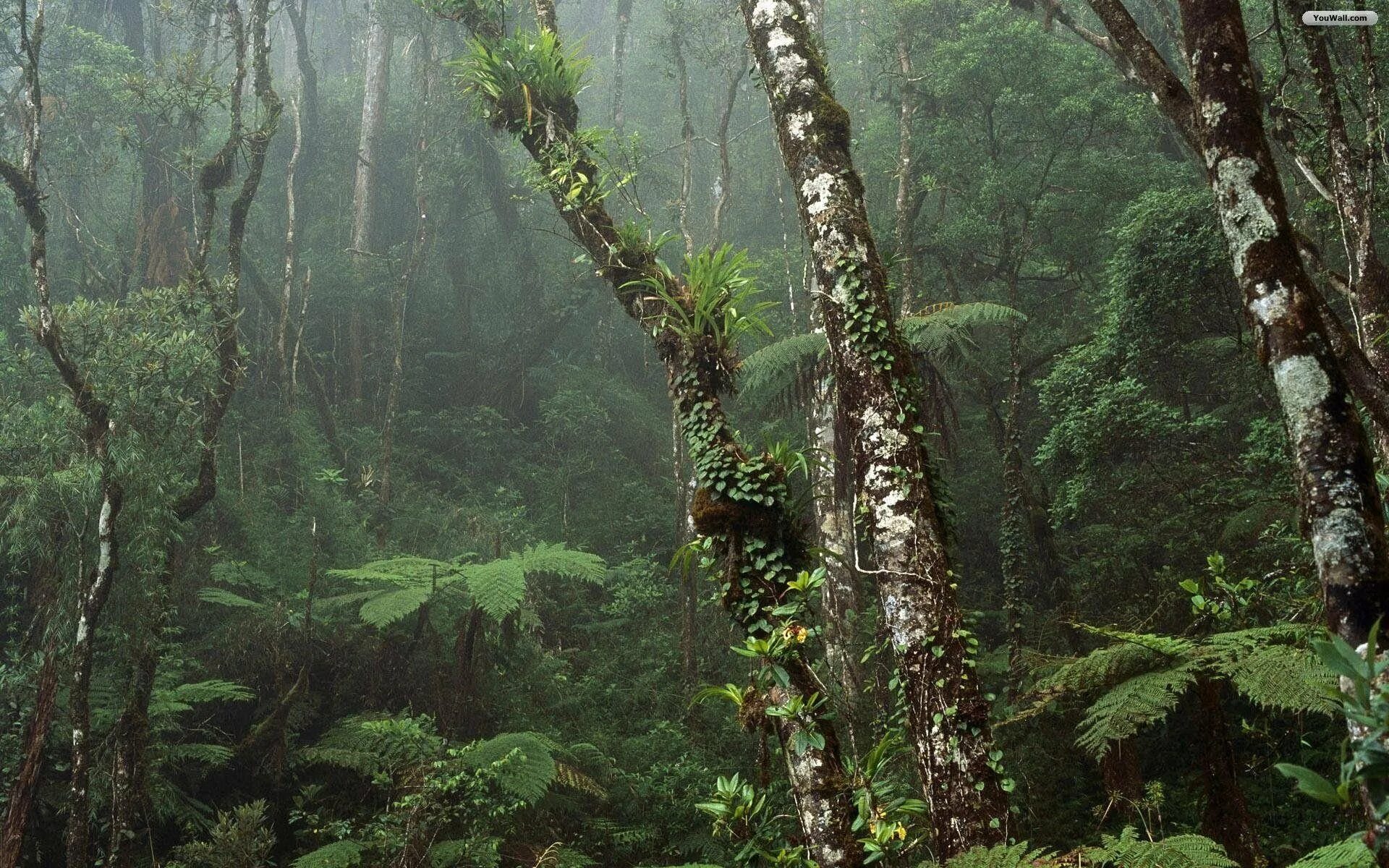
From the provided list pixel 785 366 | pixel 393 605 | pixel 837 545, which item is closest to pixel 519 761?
pixel 393 605

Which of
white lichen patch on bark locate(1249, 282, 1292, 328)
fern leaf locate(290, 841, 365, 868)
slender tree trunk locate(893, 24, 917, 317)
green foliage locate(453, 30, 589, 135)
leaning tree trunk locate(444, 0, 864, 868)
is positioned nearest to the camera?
Answer: white lichen patch on bark locate(1249, 282, 1292, 328)

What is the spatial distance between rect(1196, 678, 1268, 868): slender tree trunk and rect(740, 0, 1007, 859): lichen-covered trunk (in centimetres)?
138

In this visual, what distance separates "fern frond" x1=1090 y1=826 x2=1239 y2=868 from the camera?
8.06ft

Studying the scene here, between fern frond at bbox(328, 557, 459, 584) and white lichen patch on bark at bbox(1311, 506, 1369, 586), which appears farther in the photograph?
fern frond at bbox(328, 557, 459, 584)

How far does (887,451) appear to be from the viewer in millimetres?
3326

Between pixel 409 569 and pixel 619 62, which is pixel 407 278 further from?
pixel 409 569

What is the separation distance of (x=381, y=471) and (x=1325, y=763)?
483 inches

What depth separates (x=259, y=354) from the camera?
13.9m

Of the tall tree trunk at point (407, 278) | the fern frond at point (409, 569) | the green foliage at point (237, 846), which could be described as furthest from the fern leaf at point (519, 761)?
the tall tree trunk at point (407, 278)

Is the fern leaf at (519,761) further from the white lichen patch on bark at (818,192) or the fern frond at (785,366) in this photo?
the white lichen patch on bark at (818,192)

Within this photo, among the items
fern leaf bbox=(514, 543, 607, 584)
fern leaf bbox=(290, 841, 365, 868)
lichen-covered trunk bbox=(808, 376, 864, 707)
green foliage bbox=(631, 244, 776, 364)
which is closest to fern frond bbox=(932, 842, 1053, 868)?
green foliage bbox=(631, 244, 776, 364)

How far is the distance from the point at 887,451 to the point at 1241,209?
143cm

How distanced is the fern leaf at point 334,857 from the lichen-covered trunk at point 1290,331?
5.24 meters

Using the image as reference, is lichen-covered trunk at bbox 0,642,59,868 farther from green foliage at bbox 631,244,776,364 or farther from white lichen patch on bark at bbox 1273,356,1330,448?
white lichen patch on bark at bbox 1273,356,1330,448
